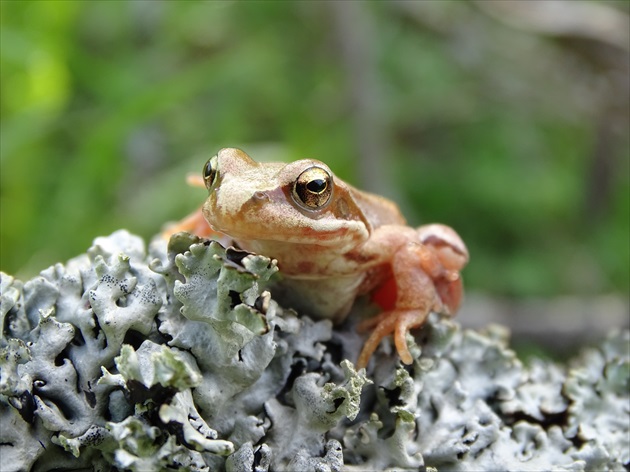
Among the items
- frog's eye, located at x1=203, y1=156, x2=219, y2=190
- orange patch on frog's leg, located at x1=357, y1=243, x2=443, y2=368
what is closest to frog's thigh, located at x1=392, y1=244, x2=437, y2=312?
orange patch on frog's leg, located at x1=357, y1=243, x2=443, y2=368

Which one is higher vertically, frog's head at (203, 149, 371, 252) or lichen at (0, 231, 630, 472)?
frog's head at (203, 149, 371, 252)

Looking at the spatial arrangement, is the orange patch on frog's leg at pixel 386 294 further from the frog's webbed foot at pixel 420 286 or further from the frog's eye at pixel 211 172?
the frog's eye at pixel 211 172

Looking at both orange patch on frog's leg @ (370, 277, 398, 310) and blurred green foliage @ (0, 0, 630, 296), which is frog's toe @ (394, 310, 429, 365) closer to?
orange patch on frog's leg @ (370, 277, 398, 310)

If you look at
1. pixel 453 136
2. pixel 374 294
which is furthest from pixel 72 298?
pixel 453 136

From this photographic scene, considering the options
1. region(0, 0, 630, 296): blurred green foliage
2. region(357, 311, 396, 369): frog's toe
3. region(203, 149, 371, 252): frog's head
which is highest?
region(0, 0, 630, 296): blurred green foliage

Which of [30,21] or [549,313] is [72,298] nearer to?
[30,21]

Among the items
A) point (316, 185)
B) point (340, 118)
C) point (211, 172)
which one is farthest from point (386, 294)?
point (340, 118)
